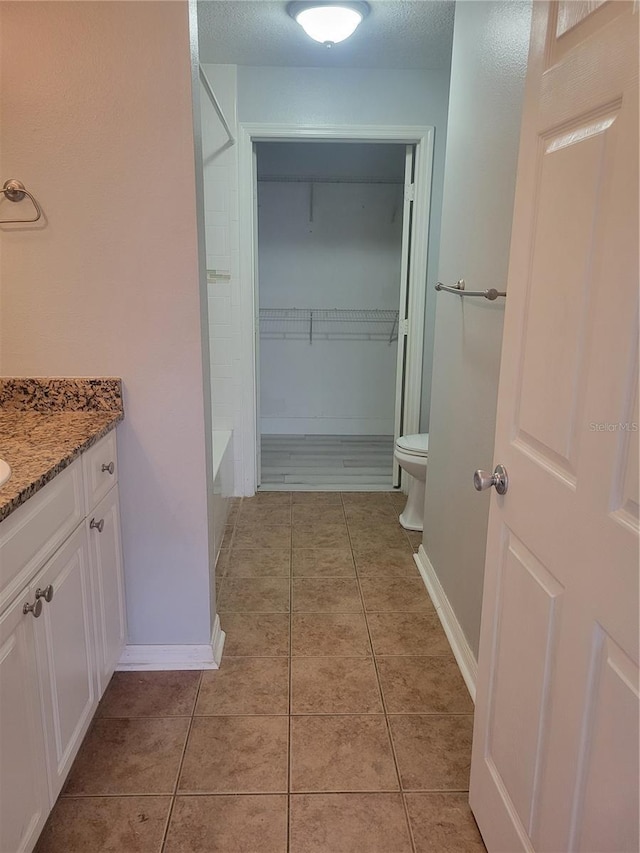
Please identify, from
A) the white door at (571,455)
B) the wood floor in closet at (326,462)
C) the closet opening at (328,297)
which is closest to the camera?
the white door at (571,455)

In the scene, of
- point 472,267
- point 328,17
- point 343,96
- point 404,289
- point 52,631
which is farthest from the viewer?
point 404,289

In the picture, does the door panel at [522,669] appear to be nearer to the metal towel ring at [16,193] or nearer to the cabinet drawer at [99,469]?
the cabinet drawer at [99,469]

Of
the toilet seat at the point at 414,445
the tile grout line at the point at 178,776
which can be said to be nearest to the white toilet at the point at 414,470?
the toilet seat at the point at 414,445

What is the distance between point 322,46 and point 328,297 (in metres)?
2.19

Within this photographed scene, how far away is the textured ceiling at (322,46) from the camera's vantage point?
97.2 inches

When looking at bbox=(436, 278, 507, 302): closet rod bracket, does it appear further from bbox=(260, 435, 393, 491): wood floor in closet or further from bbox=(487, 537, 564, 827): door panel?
bbox=(260, 435, 393, 491): wood floor in closet

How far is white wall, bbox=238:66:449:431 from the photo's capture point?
123 inches

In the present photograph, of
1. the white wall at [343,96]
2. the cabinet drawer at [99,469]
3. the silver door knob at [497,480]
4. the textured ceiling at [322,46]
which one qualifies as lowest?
the cabinet drawer at [99,469]

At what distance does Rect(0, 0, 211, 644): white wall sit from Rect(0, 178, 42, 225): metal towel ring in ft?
0.07

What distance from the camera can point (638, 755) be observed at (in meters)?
0.76

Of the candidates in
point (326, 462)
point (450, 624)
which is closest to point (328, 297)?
point (326, 462)

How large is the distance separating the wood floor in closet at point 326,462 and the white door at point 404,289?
331 mm

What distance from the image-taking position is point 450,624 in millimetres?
2166

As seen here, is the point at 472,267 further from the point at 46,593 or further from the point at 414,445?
the point at 46,593
